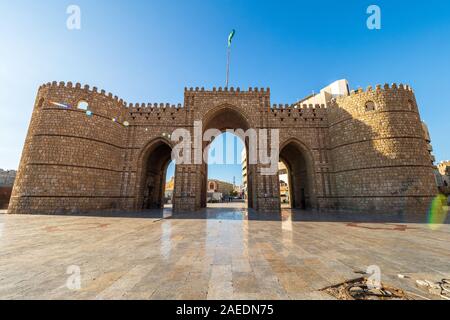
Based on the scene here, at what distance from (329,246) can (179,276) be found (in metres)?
4.32

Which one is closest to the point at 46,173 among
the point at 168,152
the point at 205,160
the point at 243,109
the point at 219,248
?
the point at 168,152

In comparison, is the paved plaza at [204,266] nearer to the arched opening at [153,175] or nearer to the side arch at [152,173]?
the side arch at [152,173]

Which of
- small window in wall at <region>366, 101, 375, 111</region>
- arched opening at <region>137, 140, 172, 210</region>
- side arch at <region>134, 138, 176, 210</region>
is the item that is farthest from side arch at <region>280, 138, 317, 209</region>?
arched opening at <region>137, 140, 172, 210</region>

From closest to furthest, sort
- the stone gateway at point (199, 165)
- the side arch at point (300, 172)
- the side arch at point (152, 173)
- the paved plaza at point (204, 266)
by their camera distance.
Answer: the paved plaza at point (204, 266) < the stone gateway at point (199, 165) < the side arch at point (300, 172) < the side arch at point (152, 173)

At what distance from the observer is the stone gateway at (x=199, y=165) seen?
14016 millimetres

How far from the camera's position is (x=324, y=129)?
61.1ft

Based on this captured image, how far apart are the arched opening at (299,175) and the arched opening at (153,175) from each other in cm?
1471

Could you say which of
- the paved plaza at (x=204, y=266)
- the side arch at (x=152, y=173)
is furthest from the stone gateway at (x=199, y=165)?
the paved plaza at (x=204, y=266)

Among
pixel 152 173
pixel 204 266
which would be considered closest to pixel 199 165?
pixel 152 173

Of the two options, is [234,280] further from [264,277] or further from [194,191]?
[194,191]

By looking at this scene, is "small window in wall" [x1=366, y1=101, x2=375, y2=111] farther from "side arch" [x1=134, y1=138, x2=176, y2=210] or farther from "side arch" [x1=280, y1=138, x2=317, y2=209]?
"side arch" [x1=134, y1=138, x2=176, y2=210]

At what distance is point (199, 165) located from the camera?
17609 millimetres

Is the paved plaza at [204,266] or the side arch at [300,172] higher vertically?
the side arch at [300,172]
